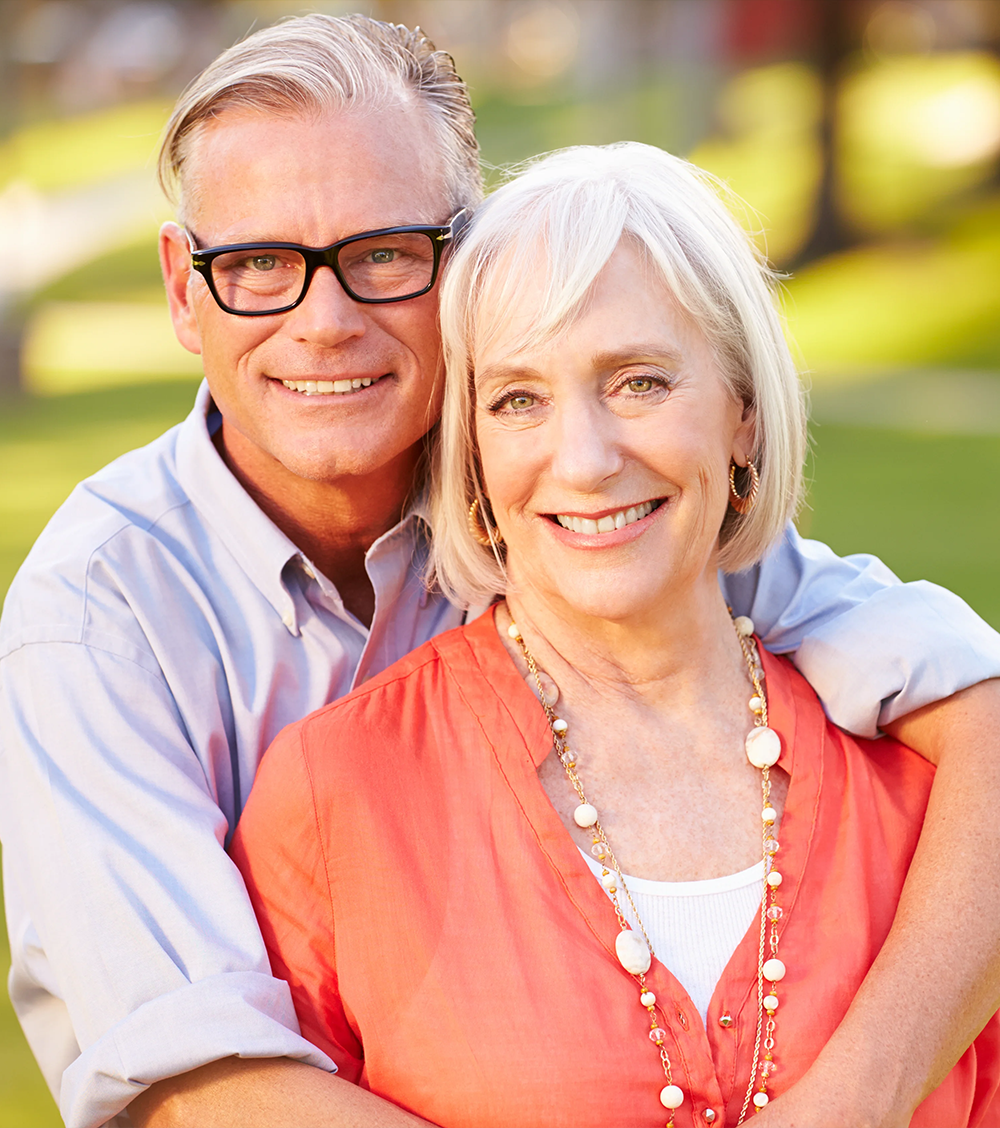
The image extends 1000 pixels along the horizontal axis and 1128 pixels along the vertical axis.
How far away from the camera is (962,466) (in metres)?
11.9

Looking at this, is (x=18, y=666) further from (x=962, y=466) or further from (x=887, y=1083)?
(x=962, y=466)

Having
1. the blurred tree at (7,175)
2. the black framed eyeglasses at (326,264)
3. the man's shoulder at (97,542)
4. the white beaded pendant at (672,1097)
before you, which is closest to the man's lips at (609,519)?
the black framed eyeglasses at (326,264)

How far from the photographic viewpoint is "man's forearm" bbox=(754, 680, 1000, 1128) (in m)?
2.12

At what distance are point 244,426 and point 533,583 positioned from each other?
0.68m

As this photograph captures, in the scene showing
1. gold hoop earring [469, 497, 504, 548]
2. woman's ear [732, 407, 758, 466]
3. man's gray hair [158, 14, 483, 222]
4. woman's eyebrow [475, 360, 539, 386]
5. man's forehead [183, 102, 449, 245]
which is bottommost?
gold hoop earring [469, 497, 504, 548]

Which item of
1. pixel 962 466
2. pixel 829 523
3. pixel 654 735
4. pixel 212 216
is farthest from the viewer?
pixel 962 466

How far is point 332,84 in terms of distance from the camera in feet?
8.69

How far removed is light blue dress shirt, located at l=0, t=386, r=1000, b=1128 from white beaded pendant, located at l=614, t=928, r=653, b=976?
1.61 feet

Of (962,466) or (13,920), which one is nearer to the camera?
(13,920)

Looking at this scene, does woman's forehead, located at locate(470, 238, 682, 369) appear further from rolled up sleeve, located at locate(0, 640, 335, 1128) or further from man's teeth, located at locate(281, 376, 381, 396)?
rolled up sleeve, located at locate(0, 640, 335, 1128)

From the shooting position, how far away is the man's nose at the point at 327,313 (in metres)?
2.61

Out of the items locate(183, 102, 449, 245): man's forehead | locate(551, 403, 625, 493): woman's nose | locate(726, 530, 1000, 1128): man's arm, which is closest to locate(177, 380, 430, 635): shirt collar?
locate(183, 102, 449, 245): man's forehead

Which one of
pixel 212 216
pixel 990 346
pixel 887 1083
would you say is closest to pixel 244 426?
pixel 212 216

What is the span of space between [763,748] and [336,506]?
95 cm
